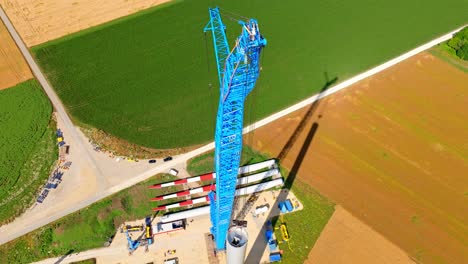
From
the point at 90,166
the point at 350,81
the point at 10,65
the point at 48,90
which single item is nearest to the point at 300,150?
the point at 350,81

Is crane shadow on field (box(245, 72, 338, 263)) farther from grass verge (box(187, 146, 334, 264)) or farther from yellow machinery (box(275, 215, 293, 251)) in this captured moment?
yellow machinery (box(275, 215, 293, 251))

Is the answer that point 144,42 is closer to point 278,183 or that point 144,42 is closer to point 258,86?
point 258,86

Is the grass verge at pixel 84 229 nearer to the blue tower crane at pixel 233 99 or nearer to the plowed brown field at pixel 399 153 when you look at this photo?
the blue tower crane at pixel 233 99

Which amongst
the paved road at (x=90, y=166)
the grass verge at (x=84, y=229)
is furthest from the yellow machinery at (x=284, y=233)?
the grass verge at (x=84, y=229)

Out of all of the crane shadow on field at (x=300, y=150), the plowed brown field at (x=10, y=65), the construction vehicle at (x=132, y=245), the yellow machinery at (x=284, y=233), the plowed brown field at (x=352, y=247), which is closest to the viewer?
the plowed brown field at (x=352, y=247)

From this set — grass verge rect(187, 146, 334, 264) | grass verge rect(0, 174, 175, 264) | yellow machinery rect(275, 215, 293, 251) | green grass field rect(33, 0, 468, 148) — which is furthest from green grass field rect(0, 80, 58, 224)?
yellow machinery rect(275, 215, 293, 251)

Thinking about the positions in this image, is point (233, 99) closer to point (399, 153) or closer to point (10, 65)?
point (399, 153)

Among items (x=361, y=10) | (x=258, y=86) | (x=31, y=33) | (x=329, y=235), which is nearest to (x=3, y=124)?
(x=31, y=33)
